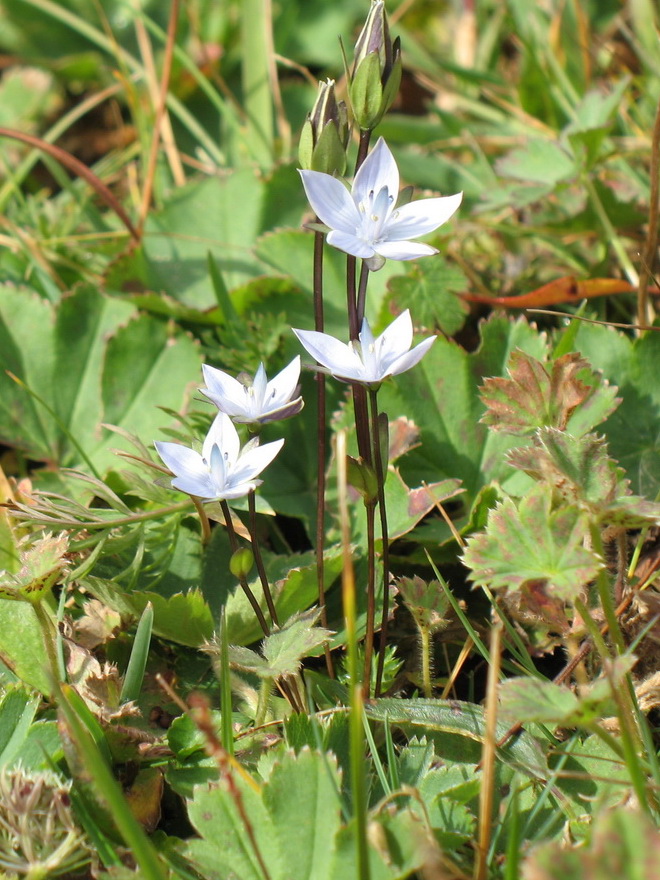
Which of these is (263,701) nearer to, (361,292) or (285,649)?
(285,649)

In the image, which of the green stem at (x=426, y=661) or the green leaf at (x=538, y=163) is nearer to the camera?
the green stem at (x=426, y=661)

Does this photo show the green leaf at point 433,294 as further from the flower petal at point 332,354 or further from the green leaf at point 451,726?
the green leaf at point 451,726

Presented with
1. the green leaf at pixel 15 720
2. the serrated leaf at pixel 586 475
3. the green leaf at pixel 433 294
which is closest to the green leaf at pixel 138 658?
the green leaf at pixel 15 720

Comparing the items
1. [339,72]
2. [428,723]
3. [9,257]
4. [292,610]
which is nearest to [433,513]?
[292,610]

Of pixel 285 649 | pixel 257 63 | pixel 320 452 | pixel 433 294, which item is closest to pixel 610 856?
pixel 285 649

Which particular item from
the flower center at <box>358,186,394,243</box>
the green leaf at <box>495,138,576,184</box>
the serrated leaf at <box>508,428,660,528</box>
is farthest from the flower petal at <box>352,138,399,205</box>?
the green leaf at <box>495,138,576,184</box>

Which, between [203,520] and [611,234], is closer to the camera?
[203,520]
